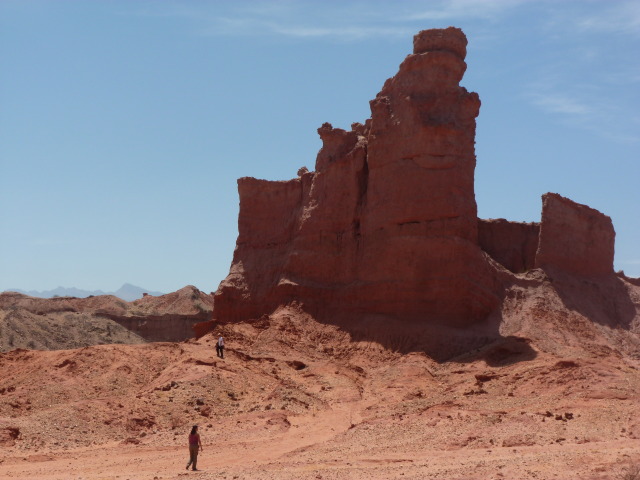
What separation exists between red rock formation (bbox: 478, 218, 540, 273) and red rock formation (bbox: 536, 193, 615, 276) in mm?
1675

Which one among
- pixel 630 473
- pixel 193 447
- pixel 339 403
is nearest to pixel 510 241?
pixel 339 403

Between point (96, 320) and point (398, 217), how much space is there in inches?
1182

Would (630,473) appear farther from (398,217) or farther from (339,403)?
(398,217)

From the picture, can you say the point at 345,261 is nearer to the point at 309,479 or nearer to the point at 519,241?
the point at 519,241

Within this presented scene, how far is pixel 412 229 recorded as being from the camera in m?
35.4

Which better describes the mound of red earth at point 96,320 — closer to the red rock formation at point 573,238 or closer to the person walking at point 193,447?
the red rock formation at point 573,238

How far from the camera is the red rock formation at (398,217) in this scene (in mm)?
34938

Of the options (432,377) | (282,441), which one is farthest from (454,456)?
(432,377)

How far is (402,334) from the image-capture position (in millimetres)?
34375

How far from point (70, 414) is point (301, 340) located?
10.8m

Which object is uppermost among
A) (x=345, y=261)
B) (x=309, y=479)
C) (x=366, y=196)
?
(x=366, y=196)

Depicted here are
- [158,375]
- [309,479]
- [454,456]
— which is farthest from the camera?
[158,375]

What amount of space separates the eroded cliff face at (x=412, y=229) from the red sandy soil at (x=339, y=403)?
1089mm

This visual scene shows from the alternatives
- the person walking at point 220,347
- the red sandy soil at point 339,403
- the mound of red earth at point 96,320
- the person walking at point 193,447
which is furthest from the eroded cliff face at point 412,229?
the mound of red earth at point 96,320
